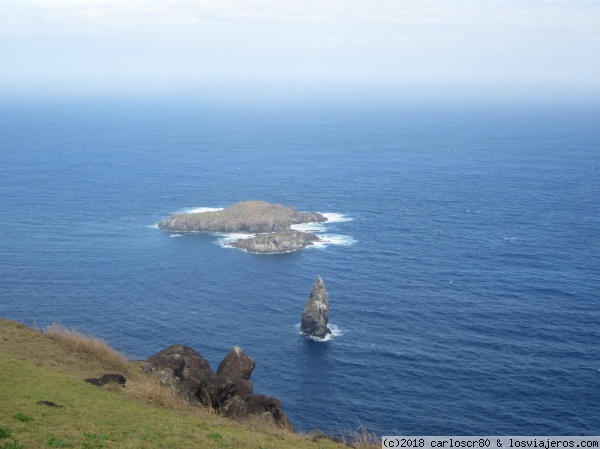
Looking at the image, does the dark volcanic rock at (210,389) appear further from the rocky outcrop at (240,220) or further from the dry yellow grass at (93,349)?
the rocky outcrop at (240,220)

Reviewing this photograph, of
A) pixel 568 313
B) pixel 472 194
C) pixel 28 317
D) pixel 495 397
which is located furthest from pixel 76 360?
pixel 472 194

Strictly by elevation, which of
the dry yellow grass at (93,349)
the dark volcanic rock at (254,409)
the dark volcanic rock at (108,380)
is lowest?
the dark volcanic rock at (254,409)

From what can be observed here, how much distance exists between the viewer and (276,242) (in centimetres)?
14112

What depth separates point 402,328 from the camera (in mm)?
98188

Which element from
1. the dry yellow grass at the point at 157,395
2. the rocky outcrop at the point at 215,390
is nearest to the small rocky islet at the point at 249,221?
the rocky outcrop at the point at 215,390

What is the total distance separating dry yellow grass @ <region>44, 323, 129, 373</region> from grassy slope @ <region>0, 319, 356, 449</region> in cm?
72

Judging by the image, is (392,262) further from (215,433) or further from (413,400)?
(215,433)

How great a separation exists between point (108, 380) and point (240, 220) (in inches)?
4702

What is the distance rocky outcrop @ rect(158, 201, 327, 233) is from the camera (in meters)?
154

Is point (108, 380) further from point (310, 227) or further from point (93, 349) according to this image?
point (310, 227)

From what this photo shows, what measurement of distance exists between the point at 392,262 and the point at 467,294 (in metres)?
21.2

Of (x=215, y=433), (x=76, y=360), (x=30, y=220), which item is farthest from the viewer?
(x=30, y=220)

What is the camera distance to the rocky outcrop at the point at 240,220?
153500 mm

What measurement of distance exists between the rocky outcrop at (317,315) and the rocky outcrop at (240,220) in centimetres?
5462
